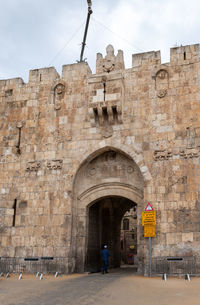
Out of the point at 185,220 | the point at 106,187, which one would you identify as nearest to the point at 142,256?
the point at 185,220

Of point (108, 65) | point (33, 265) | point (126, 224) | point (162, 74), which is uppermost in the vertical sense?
point (108, 65)

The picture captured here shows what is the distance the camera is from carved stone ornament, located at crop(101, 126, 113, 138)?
12625 millimetres

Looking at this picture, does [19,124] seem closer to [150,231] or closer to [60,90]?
[60,90]

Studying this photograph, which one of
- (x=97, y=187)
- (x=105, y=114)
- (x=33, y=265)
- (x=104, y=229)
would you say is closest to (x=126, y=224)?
(x=104, y=229)

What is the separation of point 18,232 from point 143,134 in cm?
610

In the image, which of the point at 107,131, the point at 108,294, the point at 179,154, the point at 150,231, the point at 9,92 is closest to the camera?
the point at 108,294

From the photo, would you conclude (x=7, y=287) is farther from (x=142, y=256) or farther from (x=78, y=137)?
(x=78, y=137)

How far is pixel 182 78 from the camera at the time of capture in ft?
40.3

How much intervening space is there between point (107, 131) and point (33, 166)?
332 centimetres

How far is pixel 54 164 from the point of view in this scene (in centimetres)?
1299

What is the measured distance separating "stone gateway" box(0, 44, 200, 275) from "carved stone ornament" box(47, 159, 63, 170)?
0.04 meters

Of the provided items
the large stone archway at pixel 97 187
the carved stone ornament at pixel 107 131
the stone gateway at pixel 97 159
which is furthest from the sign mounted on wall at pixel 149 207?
the carved stone ornament at pixel 107 131

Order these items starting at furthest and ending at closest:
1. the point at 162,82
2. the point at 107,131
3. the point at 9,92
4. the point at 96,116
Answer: the point at 9,92, the point at 96,116, the point at 107,131, the point at 162,82

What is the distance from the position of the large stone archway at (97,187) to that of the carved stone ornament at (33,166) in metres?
1.67
